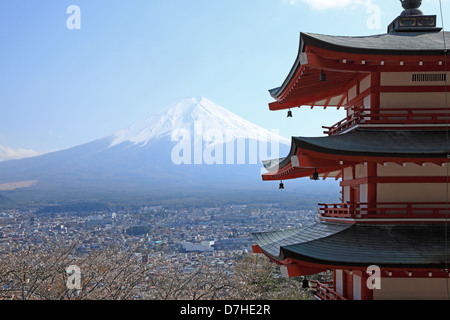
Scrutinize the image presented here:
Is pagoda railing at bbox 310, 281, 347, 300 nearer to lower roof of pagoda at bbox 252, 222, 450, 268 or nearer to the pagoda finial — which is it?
lower roof of pagoda at bbox 252, 222, 450, 268

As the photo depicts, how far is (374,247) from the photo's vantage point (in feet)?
28.6

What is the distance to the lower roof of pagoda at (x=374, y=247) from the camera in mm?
8258

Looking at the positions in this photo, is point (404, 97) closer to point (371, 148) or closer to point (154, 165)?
point (371, 148)

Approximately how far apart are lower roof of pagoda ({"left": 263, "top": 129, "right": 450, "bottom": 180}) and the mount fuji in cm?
7487

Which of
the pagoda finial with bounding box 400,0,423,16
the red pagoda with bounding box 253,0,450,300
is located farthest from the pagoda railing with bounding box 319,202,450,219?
the pagoda finial with bounding box 400,0,423,16

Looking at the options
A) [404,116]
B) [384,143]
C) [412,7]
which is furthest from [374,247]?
[412,7]

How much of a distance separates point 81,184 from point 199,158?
24.7 metres

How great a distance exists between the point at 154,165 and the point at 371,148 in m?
95.7

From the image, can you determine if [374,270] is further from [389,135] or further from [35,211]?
[35,211]

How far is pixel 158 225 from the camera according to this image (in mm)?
56031

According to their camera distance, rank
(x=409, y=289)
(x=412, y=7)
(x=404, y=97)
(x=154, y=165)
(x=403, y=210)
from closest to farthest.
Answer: (x=409, y=289)
(x=403, y=210)
(x=404, y=97)
(x=412, y=7)
(x=154, y=165)
